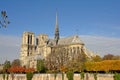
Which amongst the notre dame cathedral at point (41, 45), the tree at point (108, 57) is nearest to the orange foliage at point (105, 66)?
the notre dame cathedral at point (41, 45)

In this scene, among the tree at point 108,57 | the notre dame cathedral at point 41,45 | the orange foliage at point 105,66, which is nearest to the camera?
the orange foliage at point 105,66

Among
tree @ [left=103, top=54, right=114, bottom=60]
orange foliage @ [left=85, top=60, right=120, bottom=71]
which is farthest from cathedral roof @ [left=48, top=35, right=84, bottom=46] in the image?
orange foliage @ [left=85, top=60, right=120, bottom=71]

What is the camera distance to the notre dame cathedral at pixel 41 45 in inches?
3927

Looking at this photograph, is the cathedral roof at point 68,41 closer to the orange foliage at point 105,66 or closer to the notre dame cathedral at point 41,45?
the notre dame cathedral at point 41,45

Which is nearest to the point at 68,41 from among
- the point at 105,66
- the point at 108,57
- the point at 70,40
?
the point at 70,40

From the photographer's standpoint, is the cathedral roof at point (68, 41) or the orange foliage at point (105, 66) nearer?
the orange foliage at point (105, 66)

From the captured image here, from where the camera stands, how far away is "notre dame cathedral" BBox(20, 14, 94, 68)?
327ft

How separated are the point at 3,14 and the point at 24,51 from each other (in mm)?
111900

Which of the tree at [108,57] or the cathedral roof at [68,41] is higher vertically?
the cathedral roof at [68,41]

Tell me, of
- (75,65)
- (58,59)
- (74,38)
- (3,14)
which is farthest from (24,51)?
(3,14)

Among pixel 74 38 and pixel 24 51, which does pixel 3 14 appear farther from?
pixel 24 51

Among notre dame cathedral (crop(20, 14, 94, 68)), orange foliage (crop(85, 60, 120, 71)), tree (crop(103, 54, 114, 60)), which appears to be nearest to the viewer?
orange foliage (crop(85, 60, 120, 71))

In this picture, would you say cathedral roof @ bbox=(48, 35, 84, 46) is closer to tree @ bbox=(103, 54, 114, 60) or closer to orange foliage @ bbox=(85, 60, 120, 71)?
tree @ bbox=(103, 54, 114, 60)

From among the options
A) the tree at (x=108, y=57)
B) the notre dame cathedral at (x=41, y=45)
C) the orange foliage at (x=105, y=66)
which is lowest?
A: the orange foliage at (x=105, y=66)
